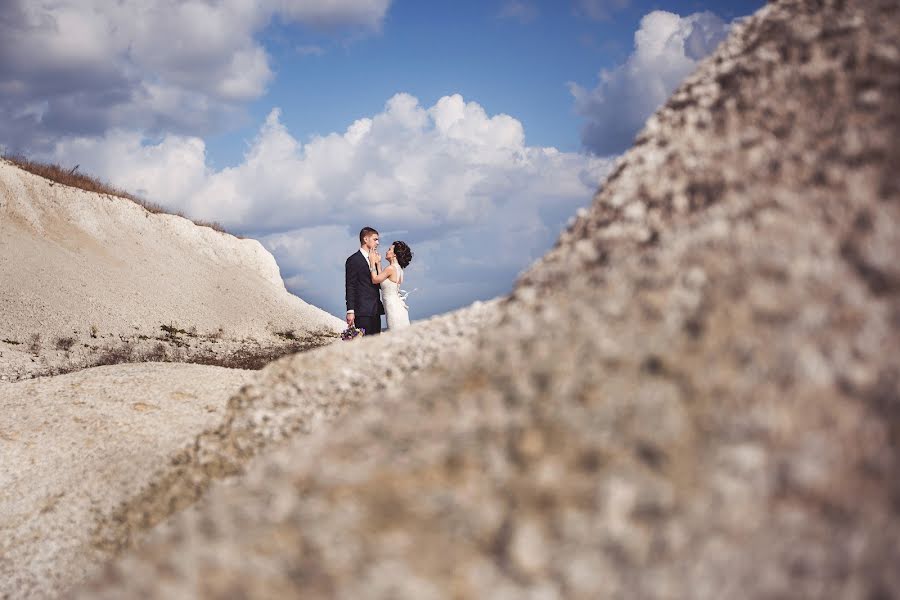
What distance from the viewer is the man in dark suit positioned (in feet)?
38.5

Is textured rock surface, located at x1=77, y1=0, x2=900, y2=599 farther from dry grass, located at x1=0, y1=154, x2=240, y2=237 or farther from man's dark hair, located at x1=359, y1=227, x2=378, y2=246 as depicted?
dry grass, located at x1=0, y1=154, x2=240, y2=237

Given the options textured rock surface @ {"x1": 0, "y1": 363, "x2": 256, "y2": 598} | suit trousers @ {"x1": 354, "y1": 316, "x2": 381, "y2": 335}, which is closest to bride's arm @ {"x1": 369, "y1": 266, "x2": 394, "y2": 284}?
suit trousers @ {"x1": 354, "y1": 316, "x2": 381, "y2": 335}

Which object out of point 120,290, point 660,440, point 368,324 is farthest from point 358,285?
point 120,290

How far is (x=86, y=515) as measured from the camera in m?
5.93

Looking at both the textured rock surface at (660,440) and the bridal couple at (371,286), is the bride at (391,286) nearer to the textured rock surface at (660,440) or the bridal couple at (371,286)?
the bridal couple at (371,286)

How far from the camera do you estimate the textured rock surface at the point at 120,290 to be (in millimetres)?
19328

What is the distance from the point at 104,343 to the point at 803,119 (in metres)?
21.9

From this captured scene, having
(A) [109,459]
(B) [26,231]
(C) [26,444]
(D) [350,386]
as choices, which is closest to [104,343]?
(B) [26,231]

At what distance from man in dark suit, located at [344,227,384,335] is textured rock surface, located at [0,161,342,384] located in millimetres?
9718

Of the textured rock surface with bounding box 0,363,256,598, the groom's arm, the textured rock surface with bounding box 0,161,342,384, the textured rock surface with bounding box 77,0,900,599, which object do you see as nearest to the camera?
the textured rock surface with bounding box 77,0,900,599

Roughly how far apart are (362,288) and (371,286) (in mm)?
211

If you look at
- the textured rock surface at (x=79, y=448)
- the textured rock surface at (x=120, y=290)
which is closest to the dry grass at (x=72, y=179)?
the textured rock surface at (x=120, y=290)

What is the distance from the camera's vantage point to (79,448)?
7.29 metres

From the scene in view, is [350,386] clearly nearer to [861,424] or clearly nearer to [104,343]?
[861,424]
